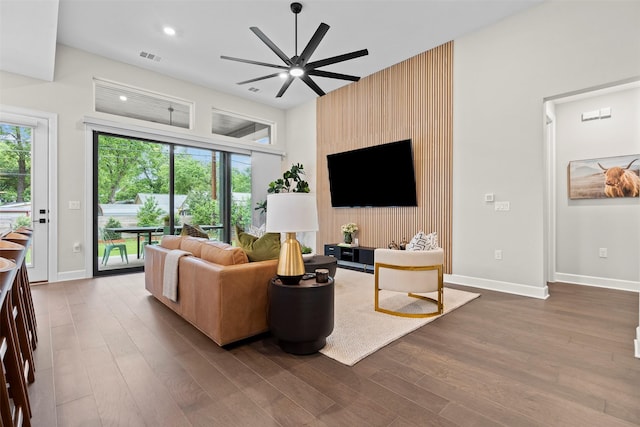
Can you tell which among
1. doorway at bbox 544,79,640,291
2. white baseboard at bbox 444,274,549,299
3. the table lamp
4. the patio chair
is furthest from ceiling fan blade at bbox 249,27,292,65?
the patio chair

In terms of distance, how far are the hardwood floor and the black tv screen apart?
8.39 feet

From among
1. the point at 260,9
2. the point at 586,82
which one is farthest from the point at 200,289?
the point at 586,82

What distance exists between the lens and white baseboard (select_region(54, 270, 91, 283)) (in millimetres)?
4574

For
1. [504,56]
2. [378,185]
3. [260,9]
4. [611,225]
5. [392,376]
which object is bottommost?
[392,376]

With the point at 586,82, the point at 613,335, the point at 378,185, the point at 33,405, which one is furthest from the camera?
the point at 378,185

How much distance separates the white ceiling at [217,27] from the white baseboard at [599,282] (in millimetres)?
3743

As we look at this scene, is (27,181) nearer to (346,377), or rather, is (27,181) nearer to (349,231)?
(349,231)

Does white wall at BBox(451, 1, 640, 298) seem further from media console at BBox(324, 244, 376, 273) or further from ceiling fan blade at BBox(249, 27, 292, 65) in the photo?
ceiling fan blade at BBox(249, 27, 292, 65)

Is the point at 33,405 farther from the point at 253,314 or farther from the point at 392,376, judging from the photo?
the point at 392,376

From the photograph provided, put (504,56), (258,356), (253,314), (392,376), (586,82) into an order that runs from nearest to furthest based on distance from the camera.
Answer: (392,376) < (258,356) < (253,314) < (586,82) < (504,56)

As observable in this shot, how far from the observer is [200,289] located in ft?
8.36

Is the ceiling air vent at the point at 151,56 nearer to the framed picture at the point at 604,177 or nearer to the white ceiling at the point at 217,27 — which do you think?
the white ceiling at the point at 217,27

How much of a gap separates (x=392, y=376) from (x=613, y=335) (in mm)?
2101

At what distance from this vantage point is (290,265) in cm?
233
